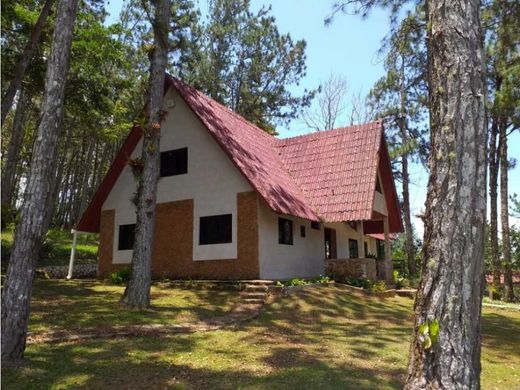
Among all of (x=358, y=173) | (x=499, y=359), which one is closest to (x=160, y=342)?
(x=499, y=359)

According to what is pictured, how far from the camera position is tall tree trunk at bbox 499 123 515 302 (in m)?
18.8

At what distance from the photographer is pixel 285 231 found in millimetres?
16359

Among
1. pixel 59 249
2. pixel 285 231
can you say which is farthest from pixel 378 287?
pixel 59 249

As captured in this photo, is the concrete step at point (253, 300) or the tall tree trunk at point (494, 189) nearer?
the concrete step at point (253, 300)

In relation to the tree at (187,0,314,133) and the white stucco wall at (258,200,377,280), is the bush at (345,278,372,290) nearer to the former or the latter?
the white stucco wall at (258,200,377,280)

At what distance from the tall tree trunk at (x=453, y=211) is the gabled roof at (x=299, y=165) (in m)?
9.78

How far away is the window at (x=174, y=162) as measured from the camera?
1661 centimetres

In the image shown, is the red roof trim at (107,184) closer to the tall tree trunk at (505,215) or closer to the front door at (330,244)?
the front door at (330,244)

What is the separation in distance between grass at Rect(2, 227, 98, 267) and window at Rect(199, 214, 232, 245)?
37.5ft

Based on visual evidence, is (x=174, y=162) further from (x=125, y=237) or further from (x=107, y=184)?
(x=125, y=237)

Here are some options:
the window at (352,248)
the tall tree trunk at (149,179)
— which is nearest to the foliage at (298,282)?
the tall tree trunk at (149,179)

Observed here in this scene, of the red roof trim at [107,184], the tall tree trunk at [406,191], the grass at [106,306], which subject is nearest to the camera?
the grass at [106,306]

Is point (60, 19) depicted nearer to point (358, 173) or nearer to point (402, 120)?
point (358, 173)

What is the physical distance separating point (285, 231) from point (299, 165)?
4130 mm
